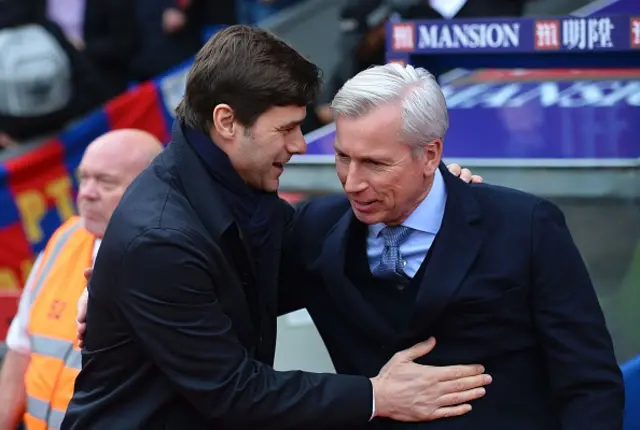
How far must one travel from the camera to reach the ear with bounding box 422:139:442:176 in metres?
2.67

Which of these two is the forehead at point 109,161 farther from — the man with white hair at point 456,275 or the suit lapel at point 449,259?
the suit lapel at point 449,259

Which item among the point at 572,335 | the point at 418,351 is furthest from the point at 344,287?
the point at 572,335

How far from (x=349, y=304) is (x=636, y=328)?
1492 mm

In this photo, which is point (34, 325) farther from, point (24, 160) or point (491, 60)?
point (24, 160)

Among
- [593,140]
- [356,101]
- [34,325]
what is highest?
[356,101]

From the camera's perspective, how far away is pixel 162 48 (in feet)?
24.8

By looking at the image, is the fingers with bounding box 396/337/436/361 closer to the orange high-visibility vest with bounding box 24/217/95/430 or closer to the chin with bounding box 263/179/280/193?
the chin with bounding box 263/179/280/193

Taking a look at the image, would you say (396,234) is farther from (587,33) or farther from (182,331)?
(587,33)

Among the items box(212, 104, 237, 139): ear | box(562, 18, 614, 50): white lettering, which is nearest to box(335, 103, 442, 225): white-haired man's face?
box(212, 104, 237, 139): ear

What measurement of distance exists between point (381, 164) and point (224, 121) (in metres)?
0.39

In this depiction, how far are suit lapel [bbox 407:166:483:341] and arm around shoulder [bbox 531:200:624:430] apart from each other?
15 cm

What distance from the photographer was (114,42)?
7.39m

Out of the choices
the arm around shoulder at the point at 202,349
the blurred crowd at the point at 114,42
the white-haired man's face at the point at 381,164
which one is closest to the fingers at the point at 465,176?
the white-haired man's face at the point at 381,164

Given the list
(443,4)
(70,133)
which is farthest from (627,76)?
(70,133)
